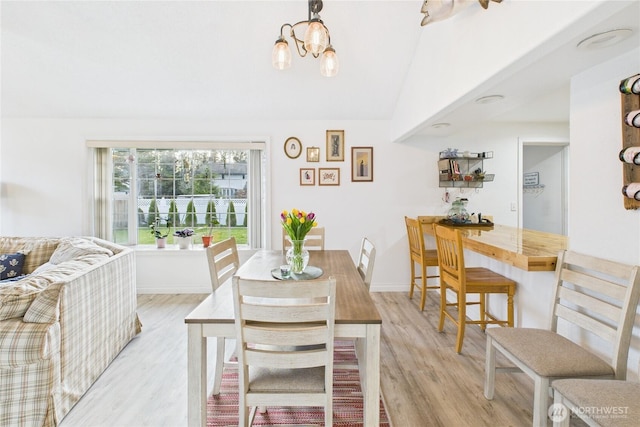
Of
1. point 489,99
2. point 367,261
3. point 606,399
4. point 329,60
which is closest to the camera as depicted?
point 606,399

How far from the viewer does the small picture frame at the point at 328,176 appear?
4.03 metres

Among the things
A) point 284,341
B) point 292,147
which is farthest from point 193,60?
point 284,341

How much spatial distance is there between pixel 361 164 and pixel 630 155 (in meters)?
2.72

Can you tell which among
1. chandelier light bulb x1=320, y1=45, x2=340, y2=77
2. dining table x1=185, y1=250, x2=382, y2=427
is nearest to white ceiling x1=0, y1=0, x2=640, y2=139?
chandelier light bulb x1=320, y1=45, x2=340, y2=77

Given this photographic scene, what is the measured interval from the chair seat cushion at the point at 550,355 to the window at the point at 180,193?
3.01 metres

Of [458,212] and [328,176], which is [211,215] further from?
→ [458,212]

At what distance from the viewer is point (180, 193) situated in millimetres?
4168

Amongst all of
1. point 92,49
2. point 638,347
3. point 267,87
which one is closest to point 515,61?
point 638,347

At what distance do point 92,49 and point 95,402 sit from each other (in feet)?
9.76

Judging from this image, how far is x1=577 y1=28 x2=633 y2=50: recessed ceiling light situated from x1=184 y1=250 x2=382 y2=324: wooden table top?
1561 millimetres

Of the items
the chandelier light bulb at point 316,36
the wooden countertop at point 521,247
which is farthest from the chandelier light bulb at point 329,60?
the wooden countertop at point 521,247

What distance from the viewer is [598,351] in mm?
1794

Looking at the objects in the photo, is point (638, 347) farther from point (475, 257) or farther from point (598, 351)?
point (475, 257)

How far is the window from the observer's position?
4059 mm
